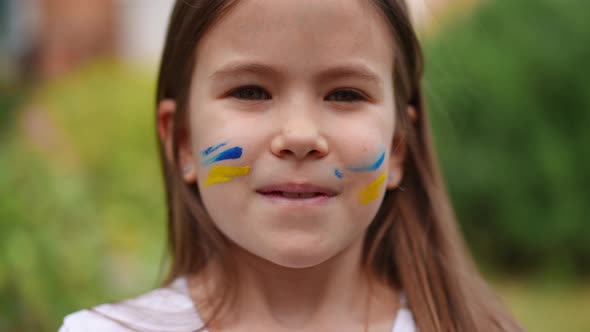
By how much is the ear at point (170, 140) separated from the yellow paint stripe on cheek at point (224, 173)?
0.17 metres

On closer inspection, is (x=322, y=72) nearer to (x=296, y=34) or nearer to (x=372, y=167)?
(x=296, y=34)

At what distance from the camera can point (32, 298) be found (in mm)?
3203

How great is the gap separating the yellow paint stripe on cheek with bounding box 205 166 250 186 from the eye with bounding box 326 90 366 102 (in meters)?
0.31

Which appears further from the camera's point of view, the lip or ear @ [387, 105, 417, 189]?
ear @ [387, 105, 417, 189]

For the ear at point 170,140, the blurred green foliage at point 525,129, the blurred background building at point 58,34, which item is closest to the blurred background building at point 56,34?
the blurred background building at point 58,34

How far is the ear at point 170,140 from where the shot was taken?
2242mm

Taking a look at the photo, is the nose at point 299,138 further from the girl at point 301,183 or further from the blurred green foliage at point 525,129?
the blurred green foliage at point 525,129

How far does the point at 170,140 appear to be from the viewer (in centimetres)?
231

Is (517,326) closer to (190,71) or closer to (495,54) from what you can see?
(190,71)

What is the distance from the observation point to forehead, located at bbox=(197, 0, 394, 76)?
6.27ft

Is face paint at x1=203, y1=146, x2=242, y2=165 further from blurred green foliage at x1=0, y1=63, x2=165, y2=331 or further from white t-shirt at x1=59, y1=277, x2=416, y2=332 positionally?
blurred green foliage at x1=0, y1=63, x2=165, y2=331

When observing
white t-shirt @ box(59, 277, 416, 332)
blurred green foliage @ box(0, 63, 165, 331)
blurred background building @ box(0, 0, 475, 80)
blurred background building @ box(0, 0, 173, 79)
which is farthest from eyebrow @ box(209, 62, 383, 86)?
blurred background building @ box(0, 0, 475, 80)

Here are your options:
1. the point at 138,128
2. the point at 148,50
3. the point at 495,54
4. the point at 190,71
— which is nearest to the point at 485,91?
the point at 495,54

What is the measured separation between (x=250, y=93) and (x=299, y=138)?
237mm
